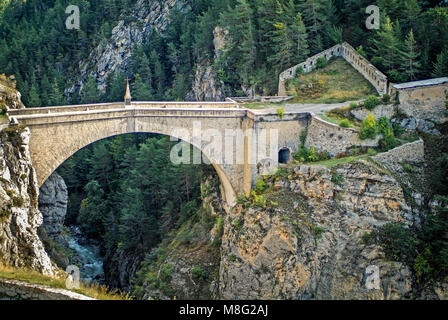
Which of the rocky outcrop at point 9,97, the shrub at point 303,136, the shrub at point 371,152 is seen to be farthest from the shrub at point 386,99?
the rocky outcrop at point 9,97

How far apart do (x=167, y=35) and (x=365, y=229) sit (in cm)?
4916

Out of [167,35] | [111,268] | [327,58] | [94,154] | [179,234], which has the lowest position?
[111,268]

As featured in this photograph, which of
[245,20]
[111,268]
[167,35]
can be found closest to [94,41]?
[167,35]

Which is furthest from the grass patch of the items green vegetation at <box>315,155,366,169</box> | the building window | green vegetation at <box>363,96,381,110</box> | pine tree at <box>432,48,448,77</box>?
pine tree at <box>432,48,448,77</box>

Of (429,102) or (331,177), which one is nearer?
(331,177)

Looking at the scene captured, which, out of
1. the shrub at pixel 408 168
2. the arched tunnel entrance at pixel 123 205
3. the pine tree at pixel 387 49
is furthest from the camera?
the arched tunnel entrance at pixel 123 205

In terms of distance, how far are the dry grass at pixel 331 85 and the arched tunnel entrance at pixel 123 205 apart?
961 cm

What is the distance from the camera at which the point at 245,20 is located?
168 ft

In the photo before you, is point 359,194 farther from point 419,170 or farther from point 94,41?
point 94,41

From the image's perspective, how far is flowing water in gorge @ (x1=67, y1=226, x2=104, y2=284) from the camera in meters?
46.3

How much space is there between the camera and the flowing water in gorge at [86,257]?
46.3 m

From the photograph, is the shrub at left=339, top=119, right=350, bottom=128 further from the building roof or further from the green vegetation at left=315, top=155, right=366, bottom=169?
the building roof

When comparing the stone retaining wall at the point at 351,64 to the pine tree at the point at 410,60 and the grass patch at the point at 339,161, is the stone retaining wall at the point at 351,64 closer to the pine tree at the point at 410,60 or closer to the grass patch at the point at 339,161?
the pine tree at the point at 410,60

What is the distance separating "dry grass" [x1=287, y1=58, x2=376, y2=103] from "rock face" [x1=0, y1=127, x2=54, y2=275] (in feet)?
67.8
